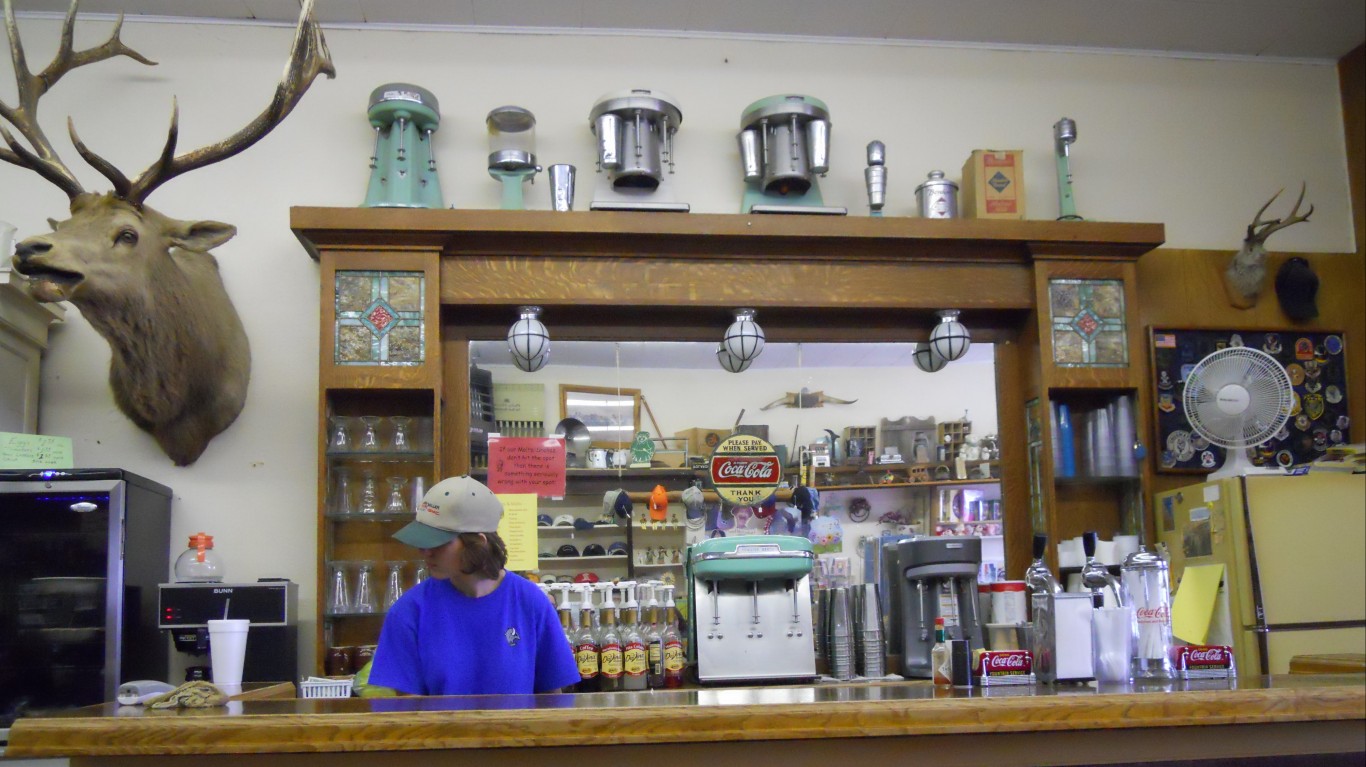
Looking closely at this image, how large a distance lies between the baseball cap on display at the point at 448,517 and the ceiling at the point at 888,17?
2.40 m

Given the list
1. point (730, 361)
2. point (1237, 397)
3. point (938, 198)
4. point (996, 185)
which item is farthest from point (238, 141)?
point (1237, 397)

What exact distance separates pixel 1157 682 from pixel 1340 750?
1.15ft

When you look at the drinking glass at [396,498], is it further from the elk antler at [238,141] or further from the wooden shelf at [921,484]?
the wooden shelf at [921,484]

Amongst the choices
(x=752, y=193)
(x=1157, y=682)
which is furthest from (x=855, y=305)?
(x=1157, y=682)

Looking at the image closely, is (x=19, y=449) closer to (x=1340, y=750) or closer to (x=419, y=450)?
(x=419, y=450)

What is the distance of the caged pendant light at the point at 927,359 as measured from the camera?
4.59 m

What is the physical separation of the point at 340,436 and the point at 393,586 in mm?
563

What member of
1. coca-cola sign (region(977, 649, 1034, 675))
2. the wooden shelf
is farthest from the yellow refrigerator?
coca-cola sign (region(977, 649, 1034, 675))

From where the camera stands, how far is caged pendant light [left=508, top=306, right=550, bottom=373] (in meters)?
4.32

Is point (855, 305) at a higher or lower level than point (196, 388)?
higher

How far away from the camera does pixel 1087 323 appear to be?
4.47 meters

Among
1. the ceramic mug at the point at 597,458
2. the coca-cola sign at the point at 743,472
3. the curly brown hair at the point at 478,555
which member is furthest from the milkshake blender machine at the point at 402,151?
the curly brown hair at the point at 478,555

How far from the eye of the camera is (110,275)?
3.69 meters

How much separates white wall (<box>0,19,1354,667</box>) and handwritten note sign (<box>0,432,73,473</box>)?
38 centimetres
